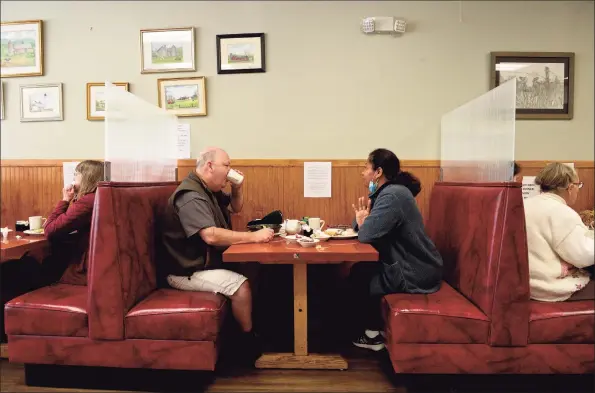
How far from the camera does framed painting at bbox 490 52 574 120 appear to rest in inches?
116

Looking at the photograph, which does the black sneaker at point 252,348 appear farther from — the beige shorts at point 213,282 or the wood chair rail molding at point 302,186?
the wood chair rail molding at point 302,186

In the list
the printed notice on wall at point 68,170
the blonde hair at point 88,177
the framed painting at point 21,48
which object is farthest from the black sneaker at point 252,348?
the framed painting at point 21,48

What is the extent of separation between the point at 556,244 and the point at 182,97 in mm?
2648

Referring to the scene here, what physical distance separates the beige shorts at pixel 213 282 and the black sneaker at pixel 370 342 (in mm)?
850

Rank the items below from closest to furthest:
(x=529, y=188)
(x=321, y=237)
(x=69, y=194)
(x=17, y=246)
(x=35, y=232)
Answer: (x=17, y=246)
(x=321, y=237)
(x=69, y=194)
(x=35, y=232)
(x=529, y=188)

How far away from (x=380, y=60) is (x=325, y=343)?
2.12 m

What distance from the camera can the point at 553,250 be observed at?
1.81 m

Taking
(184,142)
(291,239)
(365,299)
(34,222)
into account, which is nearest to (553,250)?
(365,299)

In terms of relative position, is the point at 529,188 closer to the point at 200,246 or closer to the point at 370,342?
the point at 370,342

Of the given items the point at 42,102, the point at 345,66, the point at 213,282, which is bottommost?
the point at 213,282

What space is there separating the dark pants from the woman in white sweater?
75cm

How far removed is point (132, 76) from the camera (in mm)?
3053

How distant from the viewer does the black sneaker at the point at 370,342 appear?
7.40 ft

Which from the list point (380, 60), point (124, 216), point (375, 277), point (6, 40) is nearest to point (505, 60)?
point (380, 60)
